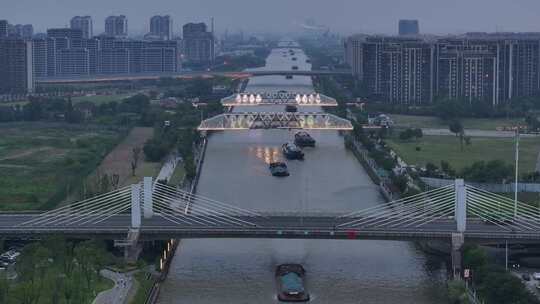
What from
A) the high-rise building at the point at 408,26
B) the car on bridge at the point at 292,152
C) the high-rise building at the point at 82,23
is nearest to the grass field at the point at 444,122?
the car on bridge at the point at 292,152

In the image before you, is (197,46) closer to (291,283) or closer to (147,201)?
(147,201)

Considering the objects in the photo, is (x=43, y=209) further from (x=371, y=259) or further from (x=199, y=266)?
(x=371, y=259)

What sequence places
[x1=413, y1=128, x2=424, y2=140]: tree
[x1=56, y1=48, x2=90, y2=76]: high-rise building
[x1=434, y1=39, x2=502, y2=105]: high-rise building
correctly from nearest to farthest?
[x1=413, y1=128, x2=424, y2=140]: tree, [x1=434, y1=39, x2=502, y2=105]: high-rise building, [x1=56, y1=48, x2=90, y2=76]: high-rise building

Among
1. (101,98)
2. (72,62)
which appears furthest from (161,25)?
(101,98)

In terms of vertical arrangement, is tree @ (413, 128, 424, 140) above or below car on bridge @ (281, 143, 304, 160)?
above

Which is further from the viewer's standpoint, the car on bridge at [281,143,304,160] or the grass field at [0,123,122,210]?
the car on bridge at [281,143,304,160]

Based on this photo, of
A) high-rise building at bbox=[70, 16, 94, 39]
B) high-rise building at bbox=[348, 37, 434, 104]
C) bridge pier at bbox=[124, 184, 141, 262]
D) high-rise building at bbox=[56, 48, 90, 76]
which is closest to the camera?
bridge pier at bbox=[124, 184, 141, 262]

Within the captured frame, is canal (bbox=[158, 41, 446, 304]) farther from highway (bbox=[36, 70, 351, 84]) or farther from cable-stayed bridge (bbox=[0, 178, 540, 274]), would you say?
highway (bbox=[36, 70, 351, 84])

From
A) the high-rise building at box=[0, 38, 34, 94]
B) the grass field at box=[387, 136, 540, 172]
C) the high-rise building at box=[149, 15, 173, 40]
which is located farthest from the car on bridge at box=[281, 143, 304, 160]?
the high-rise building at box=[149, 15, 173, 40]
